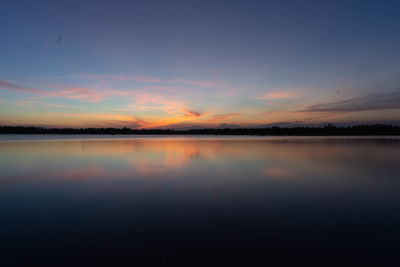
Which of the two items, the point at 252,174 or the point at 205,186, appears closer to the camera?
the point at 205,186

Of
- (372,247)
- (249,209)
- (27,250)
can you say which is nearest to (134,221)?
(27,250)

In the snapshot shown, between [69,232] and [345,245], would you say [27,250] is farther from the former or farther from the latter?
[345,245]

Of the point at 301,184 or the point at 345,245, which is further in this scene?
the point at 301,184

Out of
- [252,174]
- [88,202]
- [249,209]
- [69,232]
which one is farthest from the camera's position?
[252,174]

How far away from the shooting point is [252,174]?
11.7 meters

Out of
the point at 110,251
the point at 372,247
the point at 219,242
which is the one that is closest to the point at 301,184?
the point at 372,247

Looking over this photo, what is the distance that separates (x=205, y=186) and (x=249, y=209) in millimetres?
3124

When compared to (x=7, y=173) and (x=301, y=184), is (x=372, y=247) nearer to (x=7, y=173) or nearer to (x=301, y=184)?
(x=301, y=184)

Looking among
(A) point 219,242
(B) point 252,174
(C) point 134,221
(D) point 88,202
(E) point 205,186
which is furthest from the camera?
(B) point 252,174

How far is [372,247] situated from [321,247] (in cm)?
106

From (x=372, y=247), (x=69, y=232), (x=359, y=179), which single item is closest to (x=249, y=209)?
Answer: (x=372, y=247)

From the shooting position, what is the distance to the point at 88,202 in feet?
23.3

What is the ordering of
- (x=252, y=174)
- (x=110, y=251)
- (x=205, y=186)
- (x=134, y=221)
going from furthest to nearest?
(x=252, y=174) → (x=205, y=186) → (x=134, y=221) → (x=110, y=251)

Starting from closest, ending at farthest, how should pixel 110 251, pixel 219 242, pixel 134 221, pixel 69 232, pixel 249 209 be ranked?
1. pixel 110 251
2. pixel 219 242
3. pixel 69 232
4. pixel 134 221
5. pixel 249 209
